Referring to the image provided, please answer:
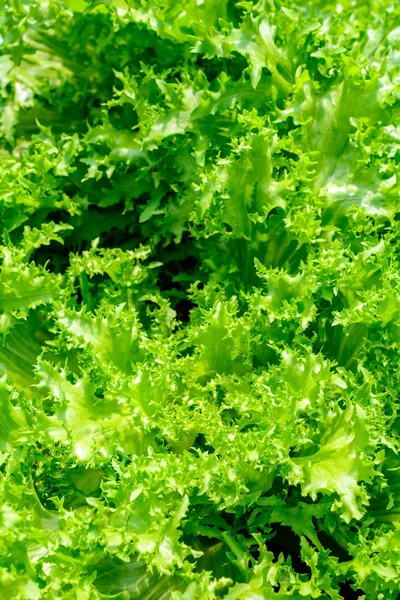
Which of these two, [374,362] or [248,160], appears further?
[248,160]

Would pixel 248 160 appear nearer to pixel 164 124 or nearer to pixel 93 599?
pixel 164 124

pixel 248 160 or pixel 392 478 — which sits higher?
pixel 248 160

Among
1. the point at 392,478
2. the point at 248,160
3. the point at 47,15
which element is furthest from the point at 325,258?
the point at 47,15

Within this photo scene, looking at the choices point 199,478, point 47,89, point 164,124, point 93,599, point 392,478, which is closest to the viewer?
point 93,599

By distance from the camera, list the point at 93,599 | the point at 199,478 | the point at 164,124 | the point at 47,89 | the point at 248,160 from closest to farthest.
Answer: the point at 93,599 → the point at 199,478 → the point at 248,160 → the point at 164,124 → the point at 47,89

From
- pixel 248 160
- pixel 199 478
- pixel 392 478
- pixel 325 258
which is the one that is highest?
pixel 248 160

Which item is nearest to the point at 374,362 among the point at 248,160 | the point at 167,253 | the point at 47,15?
the point at 248,160
